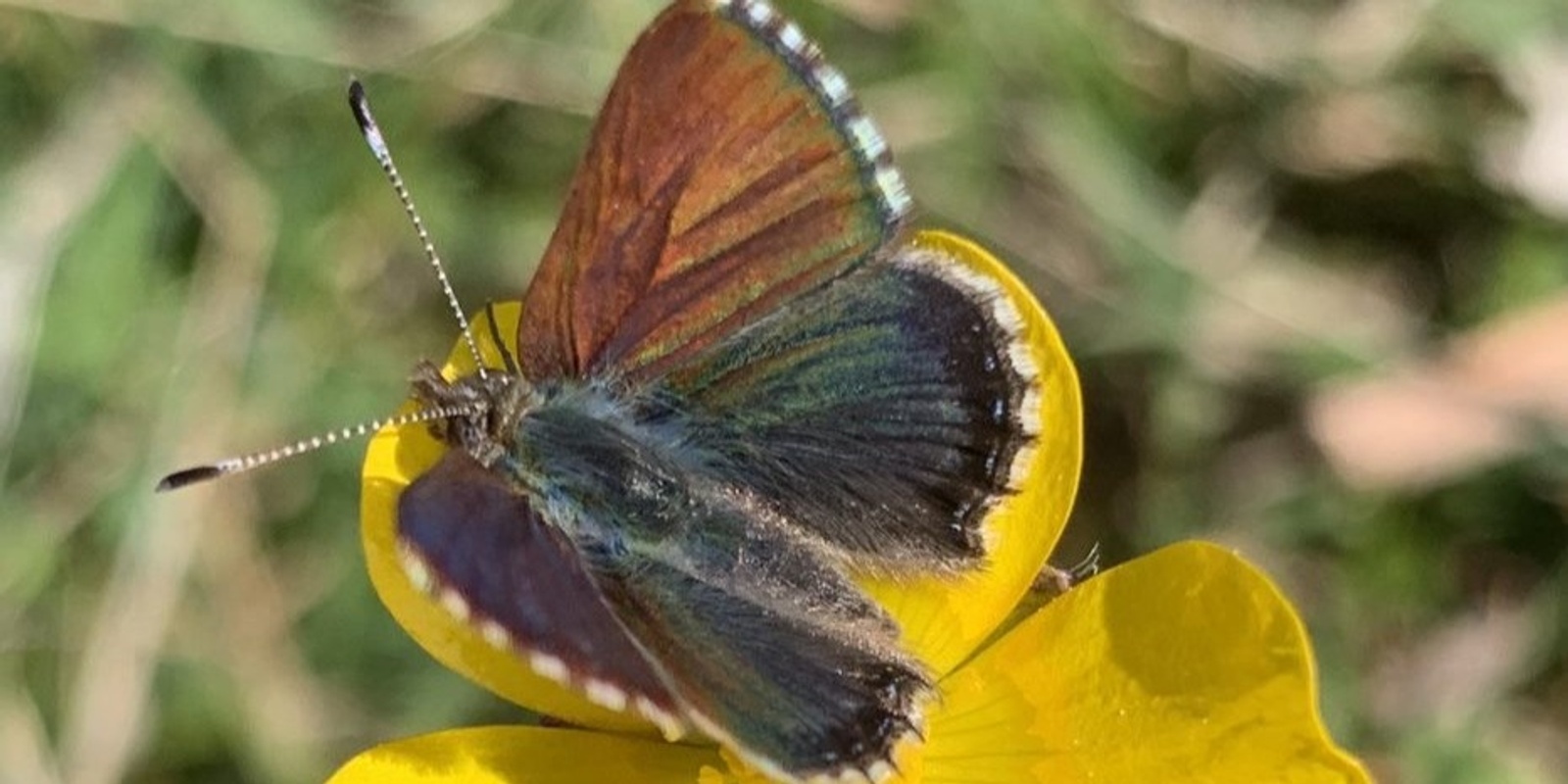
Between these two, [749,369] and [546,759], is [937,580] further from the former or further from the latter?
[546,759]

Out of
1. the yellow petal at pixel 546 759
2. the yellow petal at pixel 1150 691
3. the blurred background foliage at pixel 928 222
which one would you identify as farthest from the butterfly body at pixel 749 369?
the blurred background foliage at pixel 928 222

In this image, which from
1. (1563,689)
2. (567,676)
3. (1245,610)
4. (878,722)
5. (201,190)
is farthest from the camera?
(201,190)

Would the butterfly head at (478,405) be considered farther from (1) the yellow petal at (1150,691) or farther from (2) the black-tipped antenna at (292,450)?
(1) the yellow petal at (1150,691)

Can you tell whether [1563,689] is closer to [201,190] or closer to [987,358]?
[987,358]

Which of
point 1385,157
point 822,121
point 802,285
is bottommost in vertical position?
point 1385,157

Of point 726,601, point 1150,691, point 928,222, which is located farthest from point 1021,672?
point 928,222

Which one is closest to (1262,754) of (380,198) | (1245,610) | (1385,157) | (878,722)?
(1245,610)
